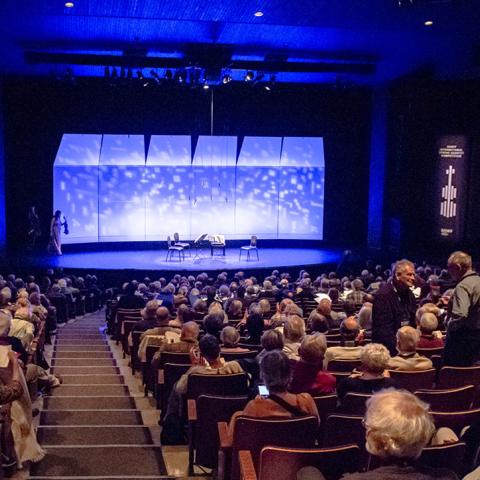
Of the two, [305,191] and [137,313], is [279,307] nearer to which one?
[137,313]

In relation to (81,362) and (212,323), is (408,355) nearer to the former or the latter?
(212,323)

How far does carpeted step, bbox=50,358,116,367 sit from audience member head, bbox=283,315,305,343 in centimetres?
385

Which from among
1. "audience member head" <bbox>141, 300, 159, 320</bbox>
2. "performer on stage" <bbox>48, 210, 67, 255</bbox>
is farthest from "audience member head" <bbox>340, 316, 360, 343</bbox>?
"performer on stage" <bbox>48, 210, 67, 255</bbox>

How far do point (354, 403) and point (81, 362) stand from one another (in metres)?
5.54

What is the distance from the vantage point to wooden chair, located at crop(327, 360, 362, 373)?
5543 mm

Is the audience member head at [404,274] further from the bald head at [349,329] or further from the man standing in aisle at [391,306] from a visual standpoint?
the bald head at [349,329]

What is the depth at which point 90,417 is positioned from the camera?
616cm

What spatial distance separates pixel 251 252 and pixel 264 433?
56.1ft

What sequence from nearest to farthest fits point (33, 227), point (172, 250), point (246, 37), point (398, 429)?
point (398, 429), point (246, 37), point (172, 250), point (33, 227)

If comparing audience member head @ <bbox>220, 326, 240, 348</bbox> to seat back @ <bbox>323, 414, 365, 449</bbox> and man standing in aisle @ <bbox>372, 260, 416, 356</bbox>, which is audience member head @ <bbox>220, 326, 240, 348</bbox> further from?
seat back @ <bbox>323, 414, 365, 449</bbox>

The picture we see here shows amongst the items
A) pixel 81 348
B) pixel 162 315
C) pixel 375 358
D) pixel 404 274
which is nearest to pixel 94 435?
pixel 162 315

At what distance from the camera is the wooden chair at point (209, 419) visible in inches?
178

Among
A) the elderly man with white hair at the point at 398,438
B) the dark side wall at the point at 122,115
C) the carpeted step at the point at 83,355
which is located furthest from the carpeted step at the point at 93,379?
the dark side wall at the point at 122,115

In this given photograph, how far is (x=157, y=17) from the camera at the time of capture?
12.8 metres
